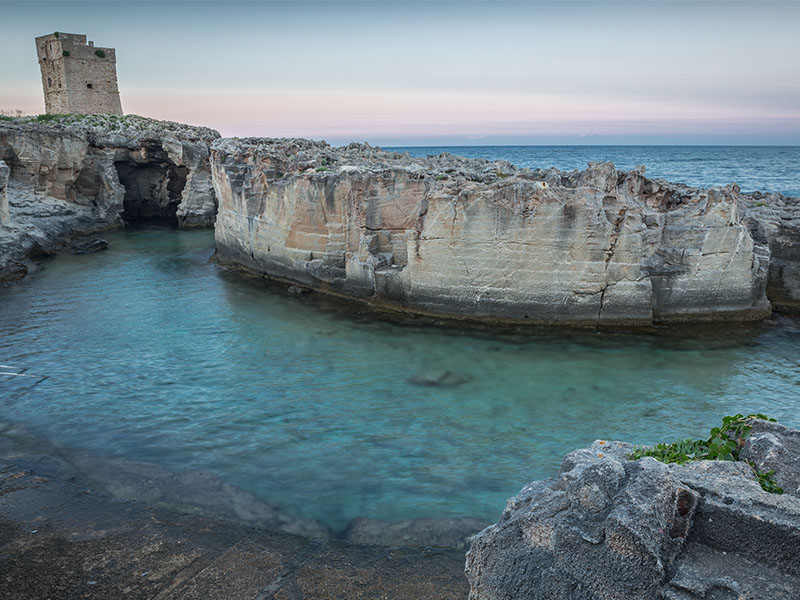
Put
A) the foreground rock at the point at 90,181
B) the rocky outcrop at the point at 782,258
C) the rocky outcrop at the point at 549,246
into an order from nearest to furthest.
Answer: the rocky outcrop at the point at 549,246 < the rocky outcrop at the point at 782,258 < the foreground rock at the point at 90,181

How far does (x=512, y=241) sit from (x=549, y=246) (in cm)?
90

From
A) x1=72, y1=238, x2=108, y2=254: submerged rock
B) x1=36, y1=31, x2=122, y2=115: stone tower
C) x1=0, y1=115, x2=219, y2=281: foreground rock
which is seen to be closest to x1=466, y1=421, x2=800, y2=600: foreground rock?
x1=0, y1=115, x2=219, y2=281: foreground rock

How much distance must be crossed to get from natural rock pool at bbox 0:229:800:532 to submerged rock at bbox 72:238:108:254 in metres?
7.58

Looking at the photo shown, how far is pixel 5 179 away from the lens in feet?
68.9

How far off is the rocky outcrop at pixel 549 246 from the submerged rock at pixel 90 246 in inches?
502

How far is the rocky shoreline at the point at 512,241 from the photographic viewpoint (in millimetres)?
14789

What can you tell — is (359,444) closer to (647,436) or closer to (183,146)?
(647,436)

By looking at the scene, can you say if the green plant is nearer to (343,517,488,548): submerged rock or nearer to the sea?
(343,517,488,548): submerged rock

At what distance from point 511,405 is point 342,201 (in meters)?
8.83

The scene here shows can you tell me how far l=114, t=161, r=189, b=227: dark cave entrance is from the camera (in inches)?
1363

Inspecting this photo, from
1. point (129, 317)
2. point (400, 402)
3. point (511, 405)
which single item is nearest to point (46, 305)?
Result: point (129, 317)

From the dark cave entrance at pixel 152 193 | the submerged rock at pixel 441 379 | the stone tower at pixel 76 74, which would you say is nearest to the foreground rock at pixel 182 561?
the submerged rock at pixel 441 379

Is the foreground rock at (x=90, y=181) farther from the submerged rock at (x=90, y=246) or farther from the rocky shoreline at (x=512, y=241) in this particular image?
the rocky shoreline at (x=512, y=241)

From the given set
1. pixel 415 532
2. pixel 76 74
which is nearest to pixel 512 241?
pixel 415 532
